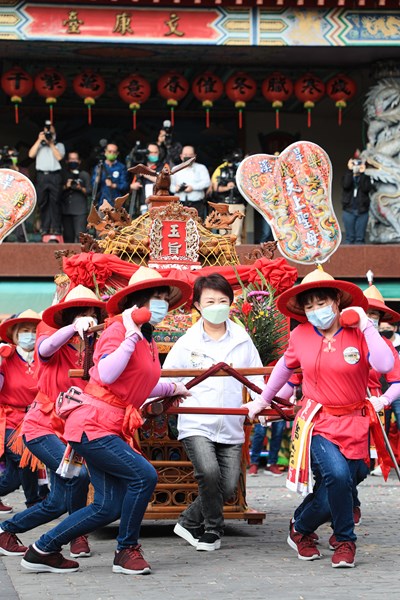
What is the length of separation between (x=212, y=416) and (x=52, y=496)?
1.19 meters

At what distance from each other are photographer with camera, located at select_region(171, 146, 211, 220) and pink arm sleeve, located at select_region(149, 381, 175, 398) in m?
10.2

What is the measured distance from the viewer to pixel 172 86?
19.9m

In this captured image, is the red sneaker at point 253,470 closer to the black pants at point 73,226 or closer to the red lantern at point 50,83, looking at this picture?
the black pants at point 73,226

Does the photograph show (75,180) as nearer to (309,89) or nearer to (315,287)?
(309,89)

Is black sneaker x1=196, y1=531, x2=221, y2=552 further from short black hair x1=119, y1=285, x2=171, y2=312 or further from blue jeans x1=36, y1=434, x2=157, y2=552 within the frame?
short black hair x1=119, y1=285, x2=171, y2=312

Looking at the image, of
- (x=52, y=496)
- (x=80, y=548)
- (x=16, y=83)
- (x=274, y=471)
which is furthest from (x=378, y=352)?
(x=16, y=83)

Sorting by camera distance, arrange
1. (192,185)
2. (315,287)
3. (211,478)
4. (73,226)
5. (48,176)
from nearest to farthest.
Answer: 1. (315,287)
2. (211,478)
3. (192,185)
4. (48,176)
5. (73,226)

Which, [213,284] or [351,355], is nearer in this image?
[351,355]

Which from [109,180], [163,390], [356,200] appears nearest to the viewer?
[163,390]

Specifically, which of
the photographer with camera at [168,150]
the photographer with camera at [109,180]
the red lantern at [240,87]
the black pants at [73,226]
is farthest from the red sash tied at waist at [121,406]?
the red lantern at [240,87]

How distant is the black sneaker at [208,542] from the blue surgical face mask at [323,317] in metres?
1.55

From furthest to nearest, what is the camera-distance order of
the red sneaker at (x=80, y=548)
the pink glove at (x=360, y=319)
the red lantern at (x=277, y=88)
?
the red lantern at (x=277, y=88) < the red sneaker at (x=80, y=548) < the pink glove at (x=360, y=319)

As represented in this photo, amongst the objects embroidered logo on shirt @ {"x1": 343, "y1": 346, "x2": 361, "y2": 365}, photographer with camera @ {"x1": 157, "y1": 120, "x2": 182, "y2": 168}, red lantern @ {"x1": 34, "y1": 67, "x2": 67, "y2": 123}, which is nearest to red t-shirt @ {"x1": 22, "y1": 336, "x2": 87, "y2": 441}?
embroidered logo on shirt @ {"x1": 343, "y1": 346, "x2": 361, "y2": 365}

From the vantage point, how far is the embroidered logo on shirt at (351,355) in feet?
24.7
